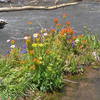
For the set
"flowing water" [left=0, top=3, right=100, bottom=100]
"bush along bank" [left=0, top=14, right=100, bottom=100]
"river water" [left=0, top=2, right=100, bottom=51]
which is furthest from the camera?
"river water" [left=0, top=2, right=100, bottom=51]

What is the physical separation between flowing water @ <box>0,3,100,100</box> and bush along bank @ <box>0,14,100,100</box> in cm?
32

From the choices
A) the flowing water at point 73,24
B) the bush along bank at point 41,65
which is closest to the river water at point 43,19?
the flowing water at point 73,24

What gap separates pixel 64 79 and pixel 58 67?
387 millimetres

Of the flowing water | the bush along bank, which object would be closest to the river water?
the flowing water

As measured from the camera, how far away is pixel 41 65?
23.0ft

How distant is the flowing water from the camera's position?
7.15 meters

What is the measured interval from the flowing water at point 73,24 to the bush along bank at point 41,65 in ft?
1.06

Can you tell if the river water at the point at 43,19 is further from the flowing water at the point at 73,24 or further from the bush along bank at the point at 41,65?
the bush along bank at the point at 41,65

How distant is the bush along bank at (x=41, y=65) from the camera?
22.2 ft

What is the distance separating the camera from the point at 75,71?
7977 mm

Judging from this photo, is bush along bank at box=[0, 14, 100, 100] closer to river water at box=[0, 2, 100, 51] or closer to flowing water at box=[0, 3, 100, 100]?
flowing water at box=[0, 3, 100, 100]

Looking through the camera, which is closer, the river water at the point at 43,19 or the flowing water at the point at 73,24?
the flowing water at the point at 73,24

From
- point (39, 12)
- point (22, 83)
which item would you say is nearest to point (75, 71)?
point (22, 83)

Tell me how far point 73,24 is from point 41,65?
8.23 meters
